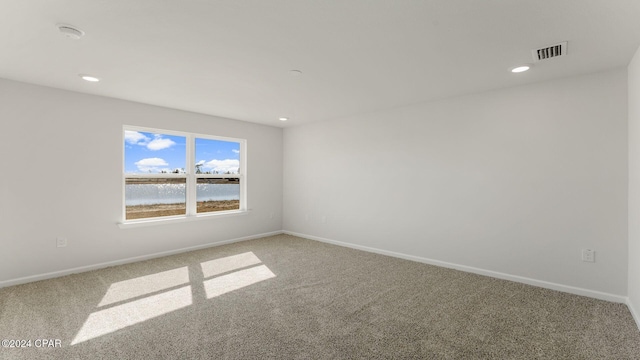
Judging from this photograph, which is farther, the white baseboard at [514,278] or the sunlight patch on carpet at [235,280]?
the sunlight patch on carpet at [235,280]

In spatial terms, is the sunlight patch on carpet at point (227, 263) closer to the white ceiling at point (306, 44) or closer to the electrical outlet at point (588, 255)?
the white ceiling at point (306, 44)

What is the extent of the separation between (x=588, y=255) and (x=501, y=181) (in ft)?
3.51

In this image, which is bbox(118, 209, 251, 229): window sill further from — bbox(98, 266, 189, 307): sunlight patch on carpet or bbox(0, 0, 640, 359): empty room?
bbox(98, 266, 189, 307): sunlight patch on carpet

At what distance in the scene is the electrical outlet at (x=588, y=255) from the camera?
2.87 meters

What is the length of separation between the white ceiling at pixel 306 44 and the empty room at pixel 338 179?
0.02m

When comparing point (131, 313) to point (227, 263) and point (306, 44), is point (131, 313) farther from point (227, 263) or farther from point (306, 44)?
point (306, 44)

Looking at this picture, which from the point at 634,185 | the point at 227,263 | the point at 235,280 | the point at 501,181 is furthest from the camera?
the point at 227,263

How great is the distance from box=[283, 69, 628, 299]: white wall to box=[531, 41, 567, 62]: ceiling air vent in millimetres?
796

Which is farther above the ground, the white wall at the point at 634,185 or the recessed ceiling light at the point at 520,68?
the recessed ceiling light at the point at 520,68

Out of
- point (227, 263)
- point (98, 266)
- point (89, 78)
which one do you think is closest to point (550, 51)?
point (227, 263)

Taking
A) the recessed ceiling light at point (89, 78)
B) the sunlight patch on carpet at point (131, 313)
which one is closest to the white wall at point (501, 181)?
the sunlight patch on carpet at point (131, 313)

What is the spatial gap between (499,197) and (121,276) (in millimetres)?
4651

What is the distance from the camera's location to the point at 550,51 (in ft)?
7.82

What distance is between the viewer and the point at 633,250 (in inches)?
99.7
